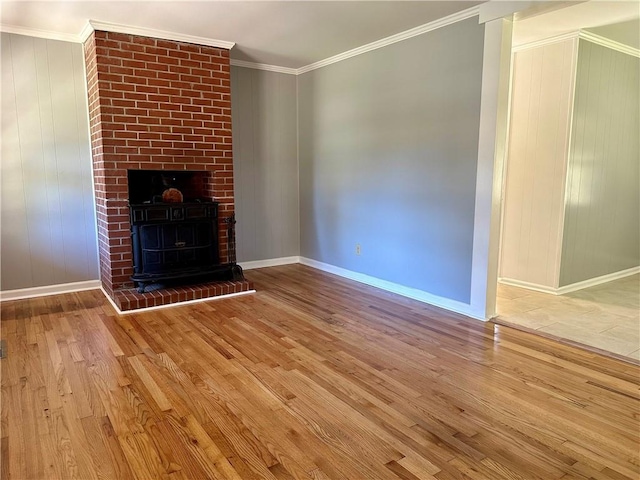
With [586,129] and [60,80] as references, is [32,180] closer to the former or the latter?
[60,80]

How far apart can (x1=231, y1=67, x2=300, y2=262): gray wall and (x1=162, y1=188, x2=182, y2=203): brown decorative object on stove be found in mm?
1021

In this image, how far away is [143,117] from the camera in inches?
145

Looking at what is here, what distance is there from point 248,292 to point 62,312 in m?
1.53

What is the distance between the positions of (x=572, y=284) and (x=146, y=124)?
168 inches

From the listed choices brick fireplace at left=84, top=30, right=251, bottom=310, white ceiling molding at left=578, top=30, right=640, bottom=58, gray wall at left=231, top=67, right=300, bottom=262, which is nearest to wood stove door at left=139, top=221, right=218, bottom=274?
brick fireplace at left=84, top=30, right=251, bottom=310

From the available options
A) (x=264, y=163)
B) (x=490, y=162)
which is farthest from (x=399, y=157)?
(x=264, y=163)

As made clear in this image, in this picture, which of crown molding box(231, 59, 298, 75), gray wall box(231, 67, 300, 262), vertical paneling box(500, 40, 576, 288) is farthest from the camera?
gray wall box(231, 67, 300, 262)

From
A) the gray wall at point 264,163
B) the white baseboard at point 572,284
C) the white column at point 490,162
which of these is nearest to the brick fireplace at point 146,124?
the gray wall at point 264,163

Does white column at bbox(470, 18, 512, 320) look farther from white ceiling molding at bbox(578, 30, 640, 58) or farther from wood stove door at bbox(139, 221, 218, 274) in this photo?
wood stove door at bbox(139, 221, 218, 274)

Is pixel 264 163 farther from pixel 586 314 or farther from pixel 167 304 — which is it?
pixel 586 314

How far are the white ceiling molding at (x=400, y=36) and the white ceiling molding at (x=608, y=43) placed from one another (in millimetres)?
1325

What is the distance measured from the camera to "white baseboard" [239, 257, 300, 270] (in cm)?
504

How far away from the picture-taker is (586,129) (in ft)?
13.2

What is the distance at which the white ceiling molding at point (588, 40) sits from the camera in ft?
12.3
